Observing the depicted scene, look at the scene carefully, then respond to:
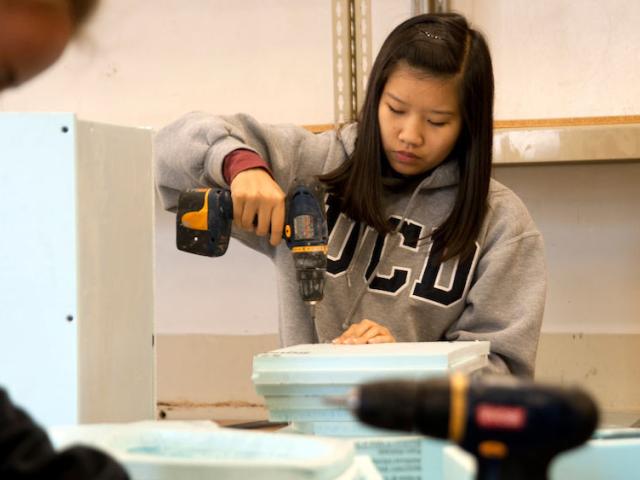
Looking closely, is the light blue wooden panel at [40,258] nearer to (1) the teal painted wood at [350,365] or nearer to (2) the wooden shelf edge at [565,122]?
(1) the teal painted wood at [350,365]

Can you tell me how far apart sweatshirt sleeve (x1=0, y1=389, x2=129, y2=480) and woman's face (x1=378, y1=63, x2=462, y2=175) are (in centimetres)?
→ 122

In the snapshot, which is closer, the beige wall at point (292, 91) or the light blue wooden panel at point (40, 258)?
the light blue wooden panel at point (40, 258)

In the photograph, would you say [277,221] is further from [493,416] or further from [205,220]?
[493,416]

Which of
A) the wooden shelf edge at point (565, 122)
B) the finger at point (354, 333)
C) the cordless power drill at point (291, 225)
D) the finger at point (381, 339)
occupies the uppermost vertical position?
the wooden shelf edge at point (565, 122)

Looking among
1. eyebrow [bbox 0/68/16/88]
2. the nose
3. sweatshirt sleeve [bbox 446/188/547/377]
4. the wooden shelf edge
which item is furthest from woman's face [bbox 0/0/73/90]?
the wooden shelf edge

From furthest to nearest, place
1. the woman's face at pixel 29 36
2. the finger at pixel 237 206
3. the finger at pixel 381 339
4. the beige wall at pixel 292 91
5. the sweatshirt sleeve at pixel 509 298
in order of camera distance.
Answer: the beige wall at pixel 292 91, the sweatshirt sleeve at pixel 509 298, the finger at pixel 237 206, the finger at pixel 381 339, the woman's face at pixel 29 36

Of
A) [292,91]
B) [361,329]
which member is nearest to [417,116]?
[361,329]

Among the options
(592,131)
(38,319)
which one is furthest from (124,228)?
(592,131)

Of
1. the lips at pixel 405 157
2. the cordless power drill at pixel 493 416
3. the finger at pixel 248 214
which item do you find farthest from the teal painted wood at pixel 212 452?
the lips at pixel 405 157

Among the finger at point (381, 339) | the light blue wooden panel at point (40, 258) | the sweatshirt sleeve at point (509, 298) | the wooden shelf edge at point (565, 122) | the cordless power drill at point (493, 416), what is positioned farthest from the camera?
the wooden shelf edge at point (565, 122)

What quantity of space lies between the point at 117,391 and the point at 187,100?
1.96 meters

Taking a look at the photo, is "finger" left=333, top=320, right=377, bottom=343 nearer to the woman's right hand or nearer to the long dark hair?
the woman's right hand

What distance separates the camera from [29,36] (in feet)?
2.30

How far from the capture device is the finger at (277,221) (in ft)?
5.23
